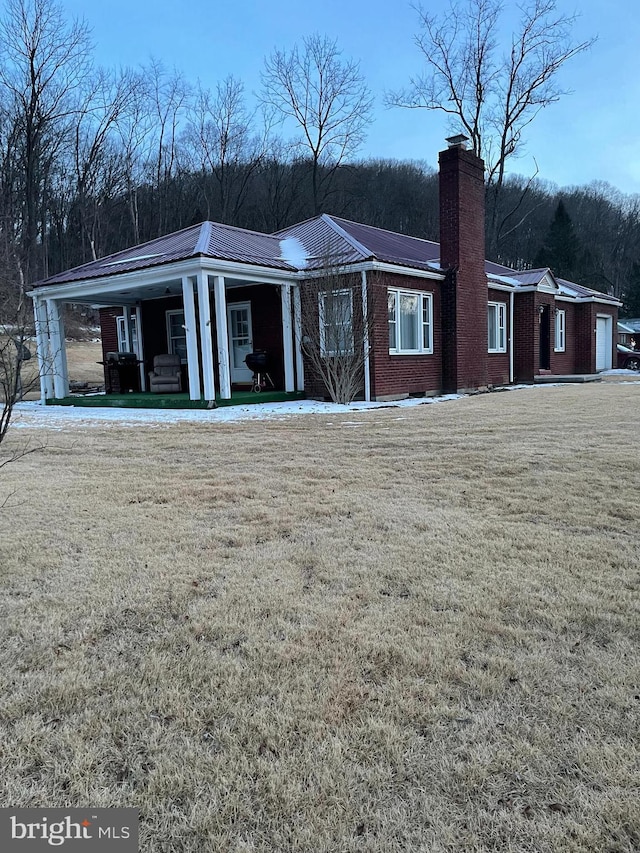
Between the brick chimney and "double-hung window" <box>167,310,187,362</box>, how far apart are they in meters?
6.84

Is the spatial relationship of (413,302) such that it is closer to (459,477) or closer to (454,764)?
(459,477)

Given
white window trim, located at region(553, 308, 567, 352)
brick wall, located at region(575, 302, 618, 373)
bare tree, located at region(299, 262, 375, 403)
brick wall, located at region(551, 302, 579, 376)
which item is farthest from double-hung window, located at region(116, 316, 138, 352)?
brick wall, located at region(575, 302, 618, 373)

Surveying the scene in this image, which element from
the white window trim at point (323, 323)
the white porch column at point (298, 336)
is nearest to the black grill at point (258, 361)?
the white porch column at point (298, 336)

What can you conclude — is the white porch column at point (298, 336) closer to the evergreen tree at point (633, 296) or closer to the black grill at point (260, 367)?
the black grill at point (260, 367)

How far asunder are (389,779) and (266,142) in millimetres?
41834

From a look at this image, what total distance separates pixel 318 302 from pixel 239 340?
128 inches

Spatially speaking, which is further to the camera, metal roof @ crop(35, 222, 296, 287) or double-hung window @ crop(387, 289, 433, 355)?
double-hung window @ crop(387, 289, 433, 355)

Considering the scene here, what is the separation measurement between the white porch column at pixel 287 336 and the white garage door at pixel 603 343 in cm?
1567

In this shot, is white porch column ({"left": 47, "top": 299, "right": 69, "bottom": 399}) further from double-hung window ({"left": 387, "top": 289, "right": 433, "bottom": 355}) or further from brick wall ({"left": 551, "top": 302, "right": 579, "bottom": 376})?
brick wall ({"left": 551, "top": 302, "right": 579, "bottom": 376})

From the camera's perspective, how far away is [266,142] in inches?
1515

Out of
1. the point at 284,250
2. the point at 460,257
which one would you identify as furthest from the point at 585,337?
the point at 284,250

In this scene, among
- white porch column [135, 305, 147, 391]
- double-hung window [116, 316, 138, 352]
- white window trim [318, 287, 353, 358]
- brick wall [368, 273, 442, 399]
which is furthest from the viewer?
double-hung window [116, 316, 138, 352]

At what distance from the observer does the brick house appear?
39.0ft

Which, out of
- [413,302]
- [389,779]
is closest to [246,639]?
[389,779]
